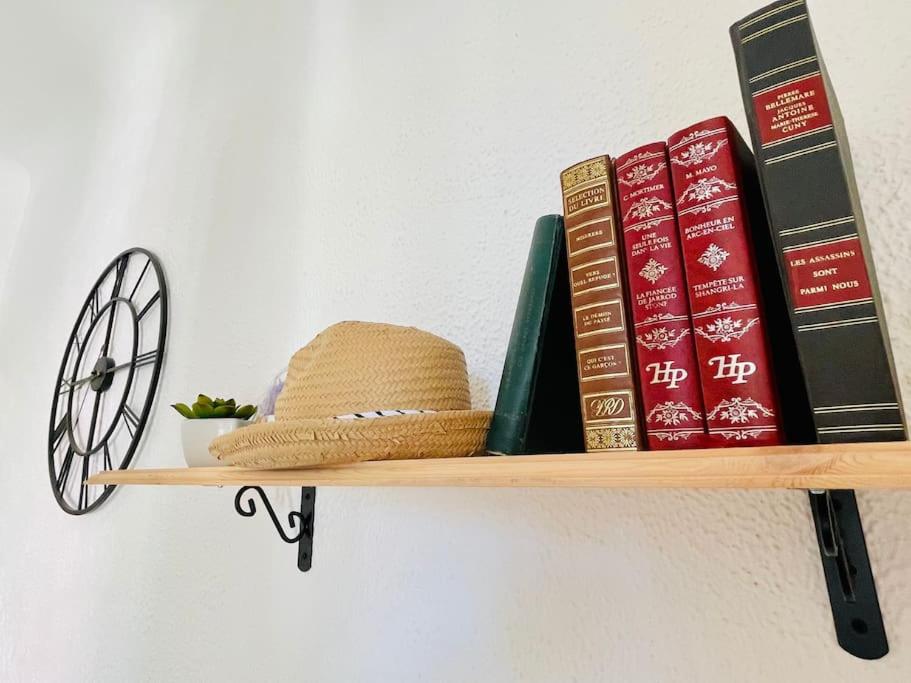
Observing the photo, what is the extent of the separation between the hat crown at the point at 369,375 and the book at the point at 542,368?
4.0 inches

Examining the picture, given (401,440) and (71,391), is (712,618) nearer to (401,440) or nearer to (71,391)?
(401,440)

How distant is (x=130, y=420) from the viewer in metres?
1.28

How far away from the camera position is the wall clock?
1.28 meters

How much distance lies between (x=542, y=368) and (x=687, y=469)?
178 millimetres

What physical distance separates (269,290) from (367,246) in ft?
0.83

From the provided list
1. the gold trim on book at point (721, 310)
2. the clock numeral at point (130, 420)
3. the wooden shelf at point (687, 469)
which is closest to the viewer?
the wooden shelf at point (687, 469)

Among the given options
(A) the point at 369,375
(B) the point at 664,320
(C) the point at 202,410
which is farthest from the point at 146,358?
(B) the point at 664,320

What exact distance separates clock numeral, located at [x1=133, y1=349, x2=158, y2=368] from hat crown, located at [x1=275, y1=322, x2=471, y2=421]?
871 millimetres

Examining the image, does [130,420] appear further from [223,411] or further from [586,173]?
[586,173]

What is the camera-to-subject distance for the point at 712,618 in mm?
489

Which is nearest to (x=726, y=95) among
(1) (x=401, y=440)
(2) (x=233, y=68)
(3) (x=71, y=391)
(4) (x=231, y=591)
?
(1) (x=401, y=440)

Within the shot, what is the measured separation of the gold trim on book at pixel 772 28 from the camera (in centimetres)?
34

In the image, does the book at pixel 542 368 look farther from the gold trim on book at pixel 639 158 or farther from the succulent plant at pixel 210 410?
the succulent plant at pixel 210 410

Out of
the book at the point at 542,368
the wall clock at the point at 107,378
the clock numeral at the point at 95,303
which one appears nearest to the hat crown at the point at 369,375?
the book at the point at 542,368
